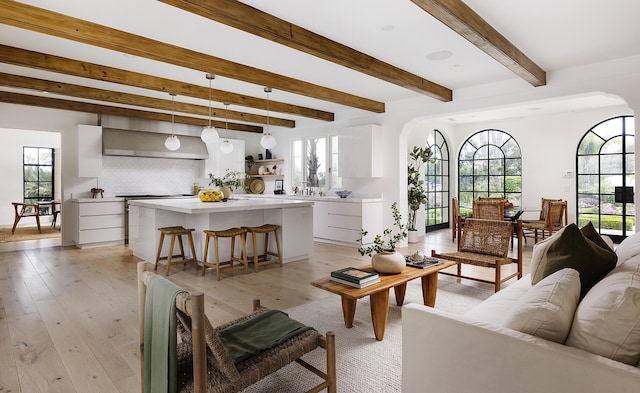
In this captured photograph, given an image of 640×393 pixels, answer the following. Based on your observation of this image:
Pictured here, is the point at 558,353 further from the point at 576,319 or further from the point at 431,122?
the point at 431,122

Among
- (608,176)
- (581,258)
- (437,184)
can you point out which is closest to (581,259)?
(581,258)

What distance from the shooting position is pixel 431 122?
800cm

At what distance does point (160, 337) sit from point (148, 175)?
6.97 meters

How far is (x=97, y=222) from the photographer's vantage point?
647 centimetres

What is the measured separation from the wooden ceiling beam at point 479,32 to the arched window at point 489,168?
405 cm

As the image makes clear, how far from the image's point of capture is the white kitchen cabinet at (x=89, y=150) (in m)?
6.45

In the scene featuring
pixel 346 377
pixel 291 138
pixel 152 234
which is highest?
pixel 291 138

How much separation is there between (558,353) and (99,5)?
3574mm

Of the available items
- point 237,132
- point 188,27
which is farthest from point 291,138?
point 188,27

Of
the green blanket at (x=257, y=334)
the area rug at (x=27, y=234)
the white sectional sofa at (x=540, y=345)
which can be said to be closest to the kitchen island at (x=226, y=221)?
the green blanket at (x=257, y=334)

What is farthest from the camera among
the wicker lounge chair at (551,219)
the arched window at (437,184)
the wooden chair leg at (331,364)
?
the arched window at (437,184)

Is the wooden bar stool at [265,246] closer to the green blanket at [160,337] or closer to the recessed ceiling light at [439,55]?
the recessed ceiling light at [439,55]

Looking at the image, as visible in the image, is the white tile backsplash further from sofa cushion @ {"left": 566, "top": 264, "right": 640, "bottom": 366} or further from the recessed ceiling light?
sofa cushion @ {"left": 566, "top": 264, "right": 640, "bottom": 366}

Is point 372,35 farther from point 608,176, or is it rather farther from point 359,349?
point 608,176
